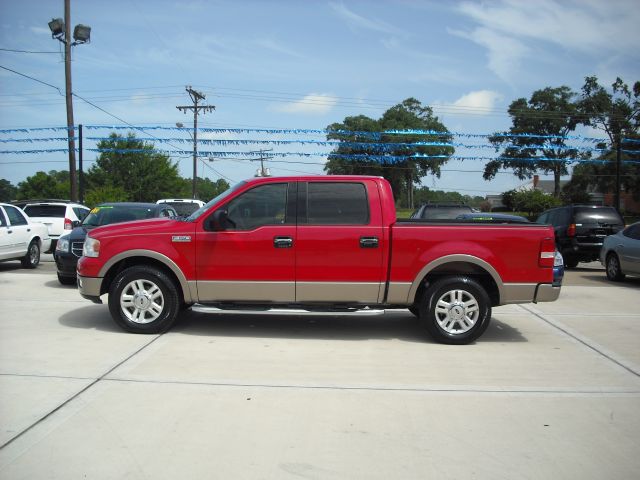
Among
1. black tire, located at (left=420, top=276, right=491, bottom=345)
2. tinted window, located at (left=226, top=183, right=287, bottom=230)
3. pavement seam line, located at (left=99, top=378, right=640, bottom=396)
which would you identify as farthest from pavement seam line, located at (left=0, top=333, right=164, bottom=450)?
black tire, located at (left=420, top=276, right=491, bottom=345)

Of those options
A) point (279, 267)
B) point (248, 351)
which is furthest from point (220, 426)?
point (279, 267)

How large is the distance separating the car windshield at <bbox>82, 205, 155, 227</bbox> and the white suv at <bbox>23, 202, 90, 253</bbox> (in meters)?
4.28

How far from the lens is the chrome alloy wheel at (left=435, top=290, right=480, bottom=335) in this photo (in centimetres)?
629

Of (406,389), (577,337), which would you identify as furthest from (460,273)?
(406,389)

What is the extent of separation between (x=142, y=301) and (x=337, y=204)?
8.35 feet

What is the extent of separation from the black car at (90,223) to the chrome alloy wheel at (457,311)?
529cm

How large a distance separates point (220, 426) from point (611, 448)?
8.93 ft

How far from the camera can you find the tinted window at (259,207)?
6.37 metres

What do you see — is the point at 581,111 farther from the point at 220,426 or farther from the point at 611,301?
the point at 220,426

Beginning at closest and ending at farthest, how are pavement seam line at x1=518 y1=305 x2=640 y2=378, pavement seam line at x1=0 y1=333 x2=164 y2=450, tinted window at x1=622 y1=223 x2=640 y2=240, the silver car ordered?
pavement seam line at x1=0 y1=333 x2=164 y2=450
pavement seam line at x1=518 y1=305 x2=640 y2=378
the silver car
tinted window at x1=622 y1=223 x2=640 y2=240

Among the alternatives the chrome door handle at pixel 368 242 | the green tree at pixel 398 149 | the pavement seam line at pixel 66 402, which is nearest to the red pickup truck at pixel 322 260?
the chrome door handle at pixel 368 242

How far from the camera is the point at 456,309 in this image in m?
6.29

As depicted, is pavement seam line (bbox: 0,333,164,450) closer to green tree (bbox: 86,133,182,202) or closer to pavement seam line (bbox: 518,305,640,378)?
pavement seam line (bbox: 518,305,640,378)

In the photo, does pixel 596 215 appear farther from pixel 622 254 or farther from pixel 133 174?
pixel 133 174
